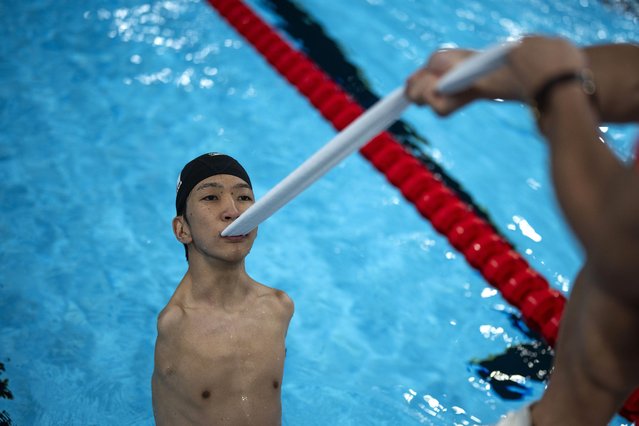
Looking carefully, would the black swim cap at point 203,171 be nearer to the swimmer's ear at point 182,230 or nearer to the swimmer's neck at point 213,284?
the swimmer's ear at point 182,230

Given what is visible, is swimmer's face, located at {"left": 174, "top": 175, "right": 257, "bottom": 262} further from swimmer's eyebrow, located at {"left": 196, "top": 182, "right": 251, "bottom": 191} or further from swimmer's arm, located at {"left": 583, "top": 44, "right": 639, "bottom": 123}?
swimmer's arm, located at {"left": 583, "top": 44, "right": 639, "bottom": 123}

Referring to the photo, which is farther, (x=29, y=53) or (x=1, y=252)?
(x=29, y=53)

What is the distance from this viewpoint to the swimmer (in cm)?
237

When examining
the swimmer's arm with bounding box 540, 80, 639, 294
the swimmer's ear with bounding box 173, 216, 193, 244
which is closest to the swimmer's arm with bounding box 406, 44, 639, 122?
the swimmer's arm with bounding box 540, 80, 639, 294

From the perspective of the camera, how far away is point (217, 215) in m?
2.40

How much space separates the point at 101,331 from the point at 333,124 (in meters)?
2.09

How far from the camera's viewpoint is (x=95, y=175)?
416 centimetres

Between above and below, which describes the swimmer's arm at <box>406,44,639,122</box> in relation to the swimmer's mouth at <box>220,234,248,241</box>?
above

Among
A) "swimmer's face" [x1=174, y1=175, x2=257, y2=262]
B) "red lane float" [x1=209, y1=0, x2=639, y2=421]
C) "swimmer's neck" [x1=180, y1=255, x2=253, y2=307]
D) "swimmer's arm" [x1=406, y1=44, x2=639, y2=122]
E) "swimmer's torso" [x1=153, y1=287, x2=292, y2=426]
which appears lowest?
"red lane float" [x1=209, y1=0, x2=639, y2=421]

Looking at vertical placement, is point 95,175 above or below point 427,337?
below

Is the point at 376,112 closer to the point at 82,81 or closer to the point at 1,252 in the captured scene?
the point at 1,252

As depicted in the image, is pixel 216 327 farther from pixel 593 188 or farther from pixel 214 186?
pixel 593 188

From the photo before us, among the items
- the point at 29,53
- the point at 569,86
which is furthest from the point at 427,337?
the point at 29,53

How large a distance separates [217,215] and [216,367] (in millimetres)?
512
